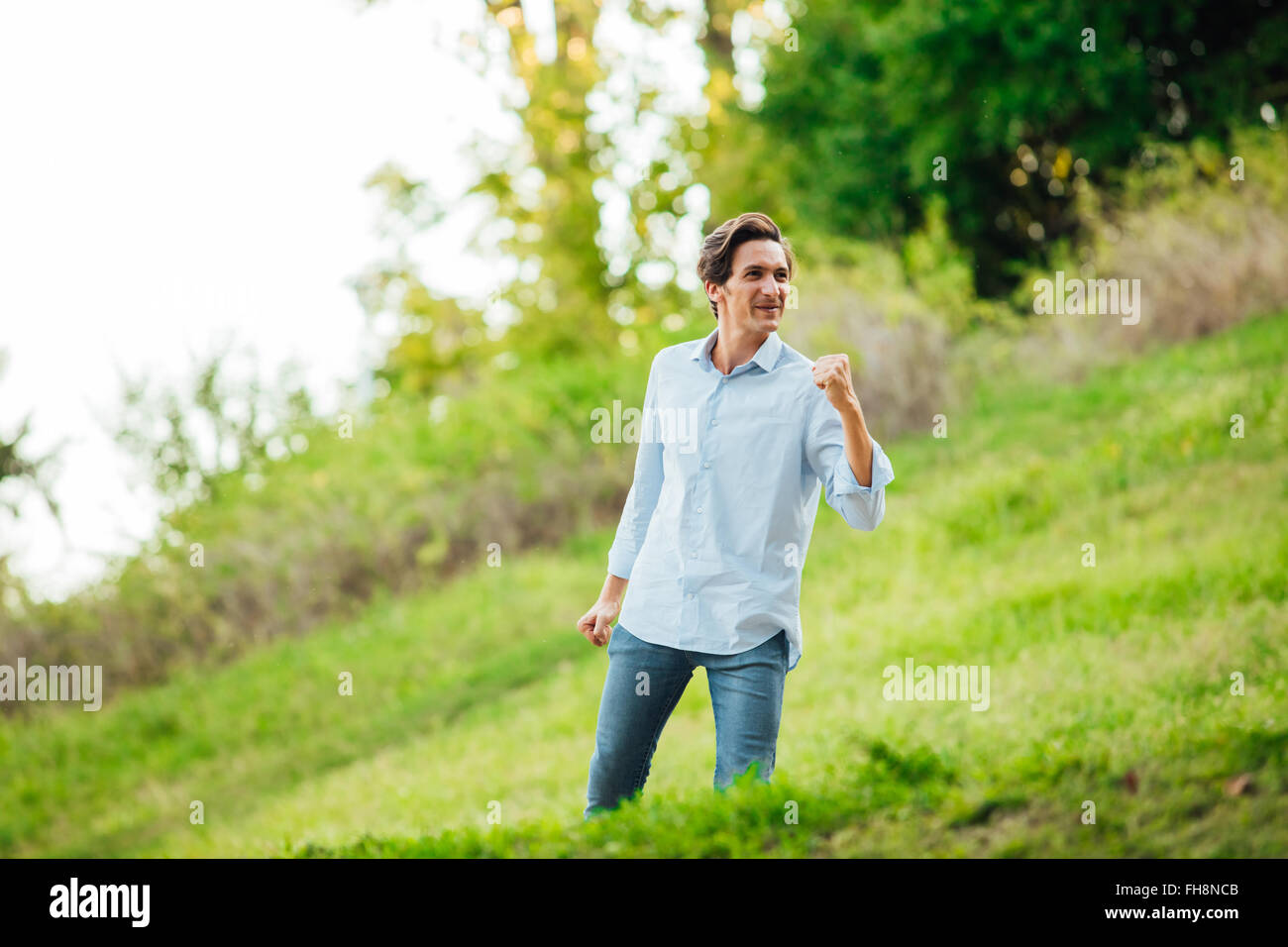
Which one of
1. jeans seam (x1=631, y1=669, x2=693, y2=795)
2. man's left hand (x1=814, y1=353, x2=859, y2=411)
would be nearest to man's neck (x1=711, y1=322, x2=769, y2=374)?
man's left hand (x1=814, y1=353, x2=859, y2=411)

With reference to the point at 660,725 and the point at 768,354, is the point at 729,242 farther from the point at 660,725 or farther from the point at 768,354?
the point at 660,725

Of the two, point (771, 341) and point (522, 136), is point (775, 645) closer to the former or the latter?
point (771, 341)

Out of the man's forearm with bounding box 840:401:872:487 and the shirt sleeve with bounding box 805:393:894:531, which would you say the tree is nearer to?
the shirt sleeve with bounding box 805:393:894:531

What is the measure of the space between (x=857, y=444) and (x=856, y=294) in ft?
35.8

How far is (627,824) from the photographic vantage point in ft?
12.7

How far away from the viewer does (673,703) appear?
12.3ft

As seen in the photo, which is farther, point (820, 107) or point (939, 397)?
point (820, 107)

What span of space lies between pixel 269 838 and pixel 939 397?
28.0ft

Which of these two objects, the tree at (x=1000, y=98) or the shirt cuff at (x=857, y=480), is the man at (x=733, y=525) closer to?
the shirt cuff at (x=857, y=480)

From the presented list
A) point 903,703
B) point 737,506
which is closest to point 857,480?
point 737,506

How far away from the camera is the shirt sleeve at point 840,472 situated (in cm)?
331

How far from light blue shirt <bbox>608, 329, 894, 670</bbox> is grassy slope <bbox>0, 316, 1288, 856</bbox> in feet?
2.13

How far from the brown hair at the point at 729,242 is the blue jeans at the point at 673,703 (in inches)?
43.6
